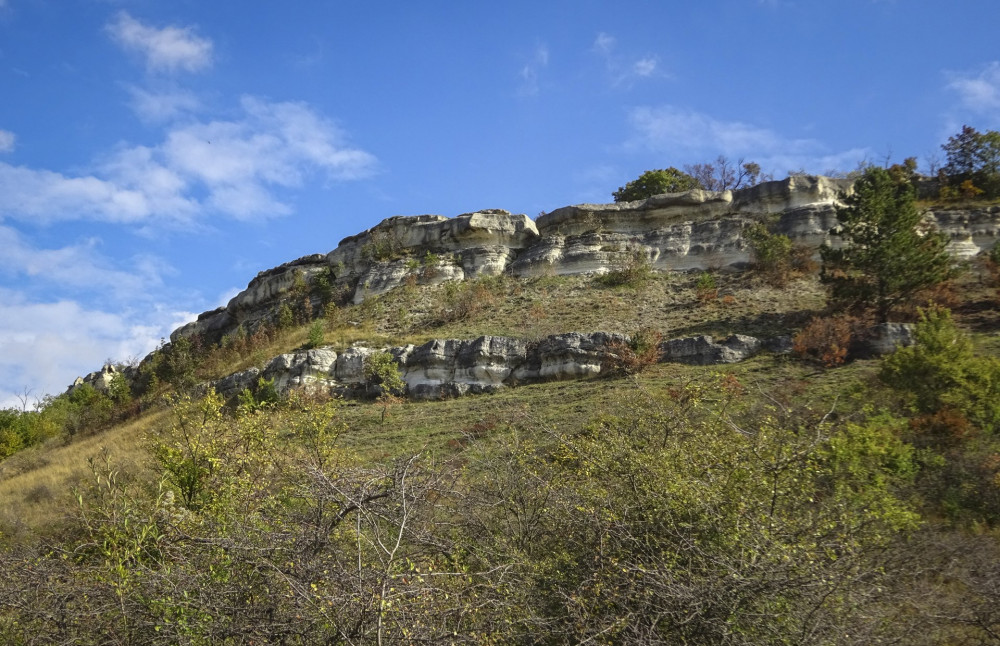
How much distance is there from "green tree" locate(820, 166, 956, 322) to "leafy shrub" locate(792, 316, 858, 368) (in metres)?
1.47

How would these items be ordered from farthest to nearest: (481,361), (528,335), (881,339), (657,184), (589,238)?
1. (657,184)
2. (589,238)
3. (528,335)
4. (481,361)
5. (881,339)

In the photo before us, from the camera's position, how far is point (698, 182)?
45.8 m

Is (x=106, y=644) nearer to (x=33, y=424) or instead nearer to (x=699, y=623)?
(x=699, y=623)

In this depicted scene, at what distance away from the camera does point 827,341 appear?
71.0 ft

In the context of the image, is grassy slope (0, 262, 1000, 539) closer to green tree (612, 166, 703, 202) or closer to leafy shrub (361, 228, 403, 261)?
leafy shrub (361, 228, 403, 261)

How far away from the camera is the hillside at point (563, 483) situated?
16.3 feet

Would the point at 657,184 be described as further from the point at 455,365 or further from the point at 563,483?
the point at 563,483

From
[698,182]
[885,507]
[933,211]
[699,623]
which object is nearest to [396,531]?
[699,623]

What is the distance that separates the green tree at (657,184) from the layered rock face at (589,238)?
8649 mm

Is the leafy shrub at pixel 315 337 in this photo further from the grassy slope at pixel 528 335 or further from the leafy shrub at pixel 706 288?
the leafy shrub at pixel 706 288

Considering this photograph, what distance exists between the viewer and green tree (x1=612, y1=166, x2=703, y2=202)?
1702 inches

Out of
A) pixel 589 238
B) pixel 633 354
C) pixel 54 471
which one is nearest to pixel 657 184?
pixel 589 238

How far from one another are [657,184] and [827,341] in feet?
77.5

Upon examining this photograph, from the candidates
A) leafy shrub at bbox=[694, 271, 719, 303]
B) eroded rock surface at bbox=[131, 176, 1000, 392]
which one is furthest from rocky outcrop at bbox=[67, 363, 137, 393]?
leafy shrub at bbox=[694, 271, 719, 303]
